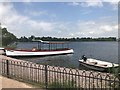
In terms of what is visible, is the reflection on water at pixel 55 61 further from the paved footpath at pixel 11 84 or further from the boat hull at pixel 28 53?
the paved footpath at pixel 11 84

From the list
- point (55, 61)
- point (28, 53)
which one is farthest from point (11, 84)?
point (28, 53)

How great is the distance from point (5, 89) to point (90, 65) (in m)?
24.5

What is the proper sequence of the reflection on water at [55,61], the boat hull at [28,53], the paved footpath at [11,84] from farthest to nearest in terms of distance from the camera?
1. the boat hull at [28,53]
2. the reflection on water at [55,61]
3. the paved footpath at [11,84]

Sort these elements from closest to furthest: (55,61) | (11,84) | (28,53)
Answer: (11,84), (55,61), (28,53)

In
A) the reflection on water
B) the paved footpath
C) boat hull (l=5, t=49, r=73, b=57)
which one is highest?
the paved footpath

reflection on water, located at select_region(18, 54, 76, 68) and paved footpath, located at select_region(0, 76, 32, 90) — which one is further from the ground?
paved footpath, located at select_region(0, 76, 32, 90)

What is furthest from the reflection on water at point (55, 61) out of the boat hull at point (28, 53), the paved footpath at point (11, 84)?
the paved footpath at point (11, 84)

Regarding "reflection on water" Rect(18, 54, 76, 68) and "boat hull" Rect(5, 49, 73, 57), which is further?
"boat hull" Rect(5, 49, 73, 57)

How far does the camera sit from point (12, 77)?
504 inches

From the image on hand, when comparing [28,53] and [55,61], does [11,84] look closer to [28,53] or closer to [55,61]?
[55,61]

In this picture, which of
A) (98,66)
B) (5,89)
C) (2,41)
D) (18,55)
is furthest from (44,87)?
(2,41)

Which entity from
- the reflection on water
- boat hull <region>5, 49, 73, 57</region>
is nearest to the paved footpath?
the reflection on water

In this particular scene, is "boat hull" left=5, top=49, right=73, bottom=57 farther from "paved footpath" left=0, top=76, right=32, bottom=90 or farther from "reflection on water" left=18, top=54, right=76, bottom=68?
"paved footpath" left=0, top=76, right=32, bottom=90

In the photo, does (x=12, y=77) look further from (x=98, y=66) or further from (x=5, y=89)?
(x=98, y=66)
